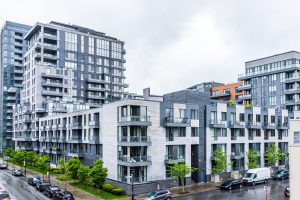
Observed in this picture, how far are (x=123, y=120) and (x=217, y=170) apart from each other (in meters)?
20.1

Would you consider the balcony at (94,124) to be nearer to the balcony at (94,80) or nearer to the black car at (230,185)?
the black car at (230,185)

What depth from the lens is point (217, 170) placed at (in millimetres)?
58500

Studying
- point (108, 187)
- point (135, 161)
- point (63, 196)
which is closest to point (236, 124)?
point (135, 161)

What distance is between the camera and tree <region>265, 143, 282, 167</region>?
70.1m

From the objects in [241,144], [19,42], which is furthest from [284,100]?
[19,42]

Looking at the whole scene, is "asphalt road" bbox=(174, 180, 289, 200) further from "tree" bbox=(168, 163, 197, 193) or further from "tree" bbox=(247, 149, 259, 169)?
"tree" bbox=(247, 149, 259, 169)

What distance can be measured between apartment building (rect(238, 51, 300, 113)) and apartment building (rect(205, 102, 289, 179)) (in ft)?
82.3

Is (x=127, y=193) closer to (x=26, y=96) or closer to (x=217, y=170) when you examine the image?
(x=217, y=170)

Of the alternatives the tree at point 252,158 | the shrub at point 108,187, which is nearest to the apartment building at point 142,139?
the shrub at point 108,187

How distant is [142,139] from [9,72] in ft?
409

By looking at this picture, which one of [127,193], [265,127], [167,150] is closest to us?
[127,193]

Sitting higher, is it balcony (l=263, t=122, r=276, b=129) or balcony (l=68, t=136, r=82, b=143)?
balcony (l=263, t=122, r=276, b=129)

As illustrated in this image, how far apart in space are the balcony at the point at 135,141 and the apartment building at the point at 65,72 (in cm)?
5144

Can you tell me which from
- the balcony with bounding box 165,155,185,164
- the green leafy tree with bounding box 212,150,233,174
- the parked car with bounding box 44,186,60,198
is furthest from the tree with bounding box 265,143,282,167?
the parked car with bounding box 44,186,60,198
